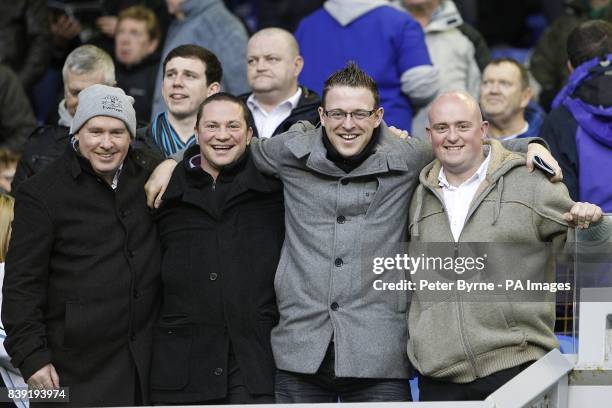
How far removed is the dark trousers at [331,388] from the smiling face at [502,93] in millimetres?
2939

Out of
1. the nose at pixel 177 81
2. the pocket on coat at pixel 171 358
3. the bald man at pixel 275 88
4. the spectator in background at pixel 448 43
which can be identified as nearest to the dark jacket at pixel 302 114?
the bald man at pixel 275 88

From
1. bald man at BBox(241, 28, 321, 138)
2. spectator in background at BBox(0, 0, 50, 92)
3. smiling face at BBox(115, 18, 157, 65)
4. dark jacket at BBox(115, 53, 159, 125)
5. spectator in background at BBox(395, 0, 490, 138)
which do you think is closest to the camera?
bald man at BBox(241, 28, 321, 138)

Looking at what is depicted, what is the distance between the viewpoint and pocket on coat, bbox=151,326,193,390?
19.2ft

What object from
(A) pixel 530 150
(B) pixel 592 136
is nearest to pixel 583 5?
(B) pixel 592 136

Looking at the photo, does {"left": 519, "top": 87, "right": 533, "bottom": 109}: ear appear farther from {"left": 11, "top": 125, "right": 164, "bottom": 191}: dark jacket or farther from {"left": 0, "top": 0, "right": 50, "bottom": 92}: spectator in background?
{"left": 0, "top": 0, "right": 50, "bottom": 92}: spectator in background

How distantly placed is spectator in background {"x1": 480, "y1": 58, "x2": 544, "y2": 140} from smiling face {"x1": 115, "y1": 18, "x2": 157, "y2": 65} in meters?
2.51

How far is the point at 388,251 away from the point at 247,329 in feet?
2.42

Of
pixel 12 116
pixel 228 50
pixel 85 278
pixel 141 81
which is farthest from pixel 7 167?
pixel 85 278

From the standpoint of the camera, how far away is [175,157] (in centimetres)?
632

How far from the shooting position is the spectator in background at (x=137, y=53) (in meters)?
9.20

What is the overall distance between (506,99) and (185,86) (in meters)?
2.37

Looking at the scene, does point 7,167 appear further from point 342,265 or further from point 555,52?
point 555,52

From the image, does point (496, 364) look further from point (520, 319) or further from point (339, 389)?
point (339, 389)

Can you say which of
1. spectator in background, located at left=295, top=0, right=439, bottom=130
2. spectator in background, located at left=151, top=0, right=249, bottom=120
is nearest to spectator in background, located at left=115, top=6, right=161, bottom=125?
spectator in background, located at left=151, top=0, right=249, bottom=120
